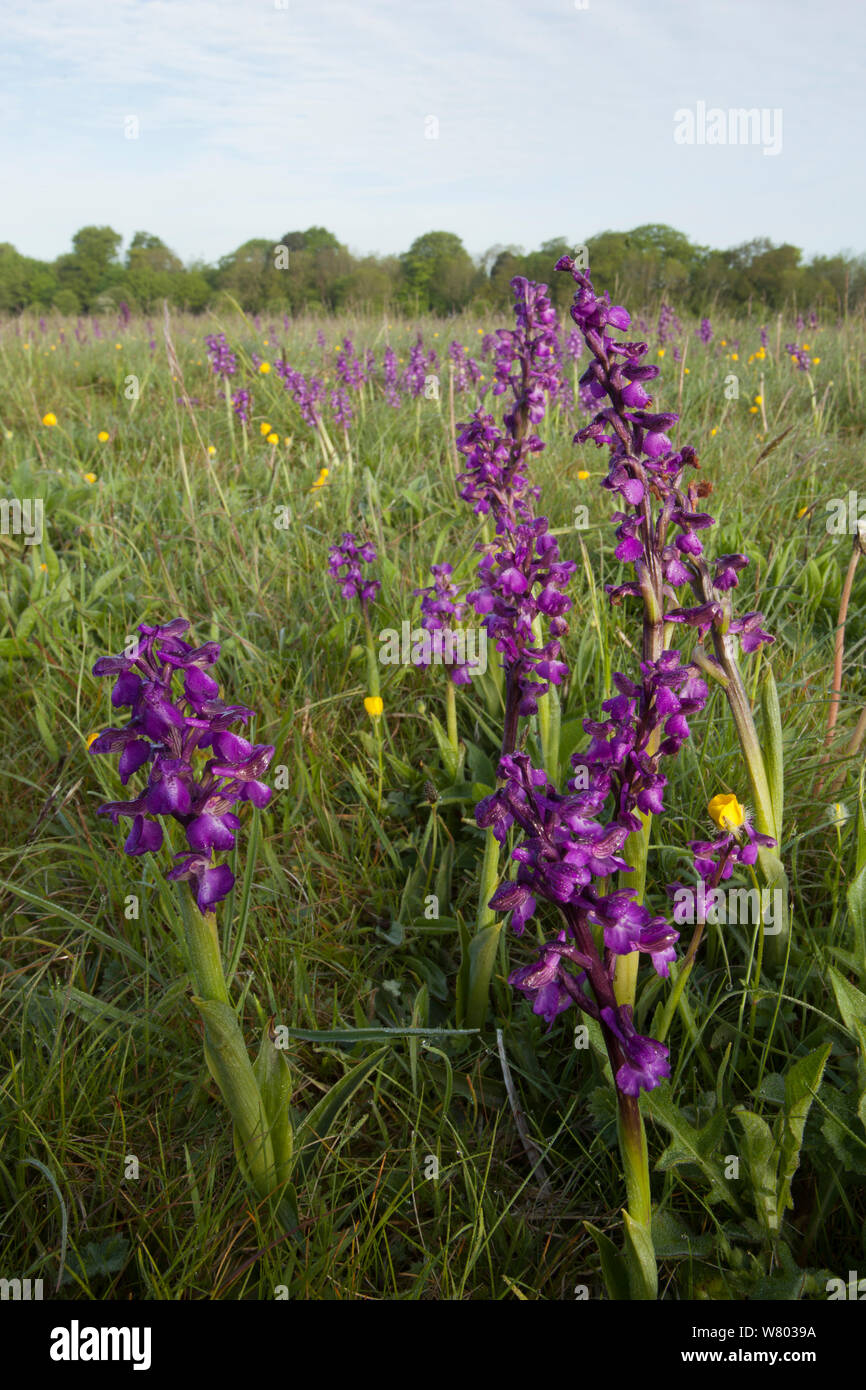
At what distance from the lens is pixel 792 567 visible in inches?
145

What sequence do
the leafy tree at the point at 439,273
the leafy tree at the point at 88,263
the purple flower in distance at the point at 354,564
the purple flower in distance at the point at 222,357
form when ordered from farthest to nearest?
the leafy tree at the point at 88,263, the leafy tree at the point at 439,273, the purple flower in distance at the point at 222,357, the purple flower in distance at the point at 354,564

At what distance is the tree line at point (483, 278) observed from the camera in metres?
11.1

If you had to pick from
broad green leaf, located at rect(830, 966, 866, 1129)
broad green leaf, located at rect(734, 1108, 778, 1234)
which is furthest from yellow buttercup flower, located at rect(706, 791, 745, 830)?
broad green leaf, located at rect(734, 1108, 778, 1234)

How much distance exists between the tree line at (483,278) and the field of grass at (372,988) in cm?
277

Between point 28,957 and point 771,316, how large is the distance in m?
15.1

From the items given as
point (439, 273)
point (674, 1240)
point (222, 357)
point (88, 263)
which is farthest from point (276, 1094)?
→ point (88, 263)

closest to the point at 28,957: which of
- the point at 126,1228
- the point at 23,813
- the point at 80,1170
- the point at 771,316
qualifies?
the point at 23,813

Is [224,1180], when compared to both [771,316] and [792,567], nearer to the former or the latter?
[792,567]

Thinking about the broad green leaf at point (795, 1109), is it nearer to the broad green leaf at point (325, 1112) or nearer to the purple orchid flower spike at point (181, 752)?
the broad green leaf at point (325, 1112)

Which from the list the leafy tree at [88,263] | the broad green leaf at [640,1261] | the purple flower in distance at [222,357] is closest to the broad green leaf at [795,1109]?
the broad green leaf at [640,1261]

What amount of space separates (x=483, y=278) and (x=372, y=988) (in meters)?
14.5

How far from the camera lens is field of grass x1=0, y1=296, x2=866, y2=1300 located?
1503mm

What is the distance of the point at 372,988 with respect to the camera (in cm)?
208
